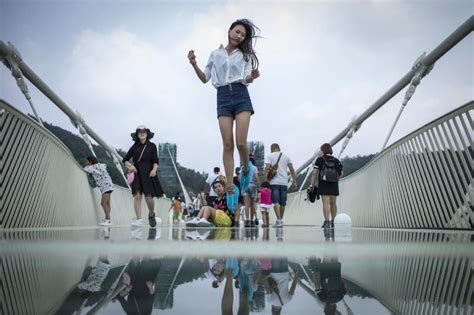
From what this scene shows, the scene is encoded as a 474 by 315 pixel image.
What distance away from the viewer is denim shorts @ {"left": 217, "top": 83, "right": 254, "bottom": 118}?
6.67 meters

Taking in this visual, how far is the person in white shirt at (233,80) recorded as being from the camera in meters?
6.67

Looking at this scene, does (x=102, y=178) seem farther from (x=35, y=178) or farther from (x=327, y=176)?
(x=327, y=176)

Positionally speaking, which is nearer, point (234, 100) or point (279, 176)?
point (234, 100)

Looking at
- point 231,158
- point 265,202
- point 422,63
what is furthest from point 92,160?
point 422,63

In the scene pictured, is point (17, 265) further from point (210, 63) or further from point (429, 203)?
point (429, 203)

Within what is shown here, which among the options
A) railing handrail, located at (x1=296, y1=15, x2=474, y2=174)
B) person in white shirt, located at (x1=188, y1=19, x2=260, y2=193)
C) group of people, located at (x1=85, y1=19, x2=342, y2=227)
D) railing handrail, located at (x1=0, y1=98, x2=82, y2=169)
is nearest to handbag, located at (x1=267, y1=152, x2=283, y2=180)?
group of people, located at (x1=85, y1=19, x2=342, y2=227)

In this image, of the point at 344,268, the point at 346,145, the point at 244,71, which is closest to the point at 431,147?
the point at 244,71

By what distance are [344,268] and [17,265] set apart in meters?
1.25

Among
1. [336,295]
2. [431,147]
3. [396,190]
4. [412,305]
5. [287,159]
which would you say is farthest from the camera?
[287,159]

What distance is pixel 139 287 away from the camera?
1.54m

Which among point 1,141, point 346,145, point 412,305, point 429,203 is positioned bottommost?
point 412,305

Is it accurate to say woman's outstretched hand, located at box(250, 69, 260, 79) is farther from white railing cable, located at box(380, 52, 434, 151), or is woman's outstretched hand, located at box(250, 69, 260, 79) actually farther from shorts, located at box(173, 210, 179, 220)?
shorts, located at box(173, 210, 179, 220)

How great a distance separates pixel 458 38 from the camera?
46.0 ft

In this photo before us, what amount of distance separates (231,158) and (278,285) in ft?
17.4
